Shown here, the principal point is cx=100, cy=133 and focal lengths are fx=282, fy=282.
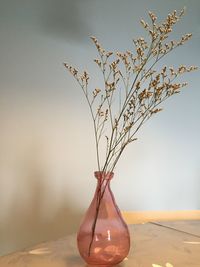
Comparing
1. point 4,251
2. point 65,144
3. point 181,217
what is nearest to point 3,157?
point 65,144

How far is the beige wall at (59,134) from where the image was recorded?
1.65 meters

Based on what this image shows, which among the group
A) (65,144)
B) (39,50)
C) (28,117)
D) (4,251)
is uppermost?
(39,50)

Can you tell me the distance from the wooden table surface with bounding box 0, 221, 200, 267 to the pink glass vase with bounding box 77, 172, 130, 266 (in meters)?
0.07

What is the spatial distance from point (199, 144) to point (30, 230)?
4.81ft

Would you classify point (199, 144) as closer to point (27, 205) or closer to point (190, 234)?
point (190, 234)

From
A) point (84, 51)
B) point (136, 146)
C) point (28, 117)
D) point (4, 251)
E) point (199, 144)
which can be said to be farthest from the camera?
point (199, 144)

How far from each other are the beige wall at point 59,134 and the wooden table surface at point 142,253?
0.67 meters

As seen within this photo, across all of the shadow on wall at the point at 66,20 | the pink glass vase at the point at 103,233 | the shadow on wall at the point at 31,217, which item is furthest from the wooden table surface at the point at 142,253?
the shadow on wall at the point at 66,20

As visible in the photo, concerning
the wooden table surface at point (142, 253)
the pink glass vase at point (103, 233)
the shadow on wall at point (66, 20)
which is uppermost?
the shadow on wall at point (66, 20)

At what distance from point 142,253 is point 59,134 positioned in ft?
3.40

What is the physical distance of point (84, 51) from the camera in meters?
1.93

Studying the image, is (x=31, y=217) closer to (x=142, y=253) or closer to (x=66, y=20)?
(x=142, y=253)

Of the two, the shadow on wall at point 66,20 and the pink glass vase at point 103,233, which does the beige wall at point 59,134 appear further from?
the pink glass vase at point 103,233

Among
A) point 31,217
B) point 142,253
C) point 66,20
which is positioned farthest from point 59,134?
point 142,253
